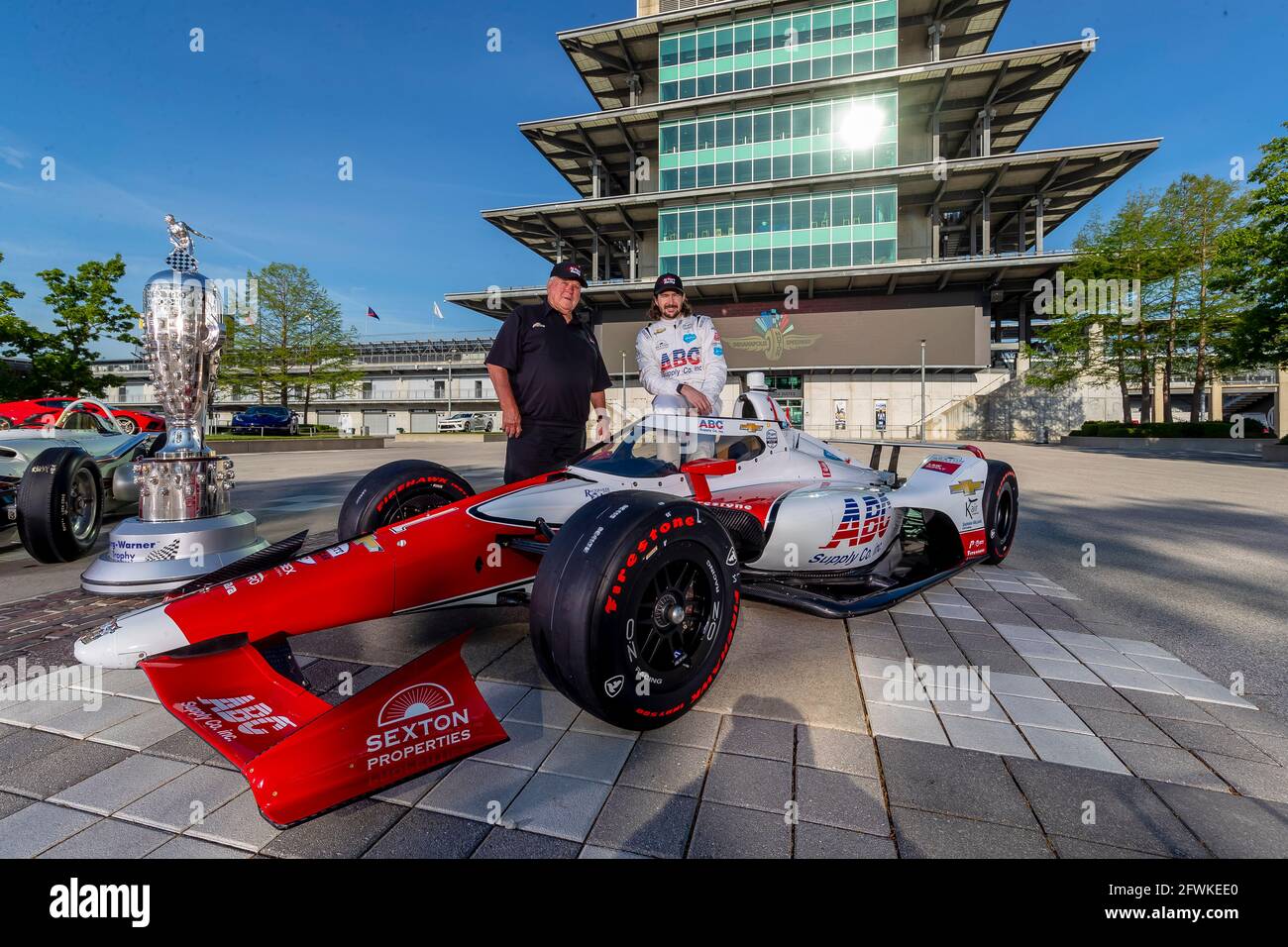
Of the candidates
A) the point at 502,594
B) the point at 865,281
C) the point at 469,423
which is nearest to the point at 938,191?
the point at 865,281

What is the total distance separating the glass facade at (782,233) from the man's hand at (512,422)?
3869cm

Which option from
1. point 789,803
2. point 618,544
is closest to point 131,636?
point 618,544

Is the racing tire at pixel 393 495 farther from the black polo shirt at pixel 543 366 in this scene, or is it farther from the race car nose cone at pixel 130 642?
the race car nose cone at pixel 130 642

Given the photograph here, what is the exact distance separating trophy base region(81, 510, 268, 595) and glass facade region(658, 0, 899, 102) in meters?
44.5

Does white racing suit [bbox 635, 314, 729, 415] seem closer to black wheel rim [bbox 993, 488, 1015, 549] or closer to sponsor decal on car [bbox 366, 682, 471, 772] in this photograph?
black wheel rim [bbox 993, 488, 1015, 549]

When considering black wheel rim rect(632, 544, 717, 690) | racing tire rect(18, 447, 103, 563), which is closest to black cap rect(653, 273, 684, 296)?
black wheel rim rect(632, 544, 717, 690)

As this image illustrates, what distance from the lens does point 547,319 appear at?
164 inches

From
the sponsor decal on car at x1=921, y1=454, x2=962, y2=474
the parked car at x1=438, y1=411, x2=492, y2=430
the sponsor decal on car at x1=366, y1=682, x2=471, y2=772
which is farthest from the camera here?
the parked car at x1=438, y1=411, x2=492, y2=430

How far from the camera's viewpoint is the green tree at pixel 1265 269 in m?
18.7

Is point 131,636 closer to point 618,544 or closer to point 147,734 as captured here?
point 147,734

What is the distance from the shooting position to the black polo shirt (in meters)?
4.04

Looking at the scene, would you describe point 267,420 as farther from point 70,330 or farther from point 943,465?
point 943,465

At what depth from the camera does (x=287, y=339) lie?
35.0 m
